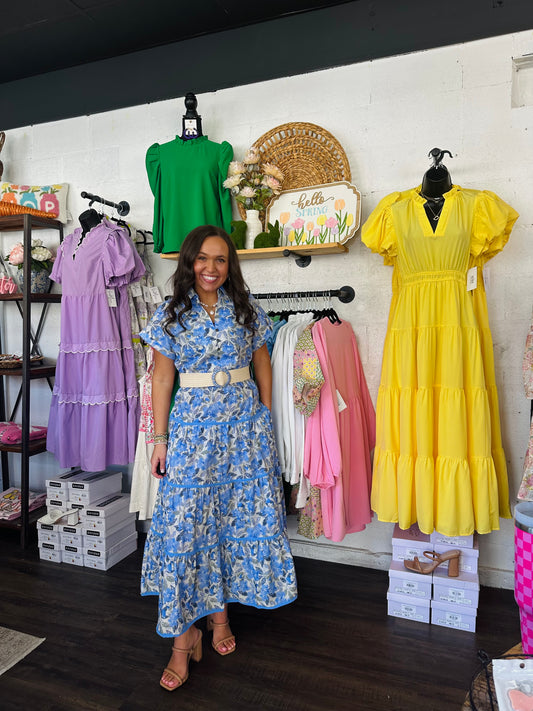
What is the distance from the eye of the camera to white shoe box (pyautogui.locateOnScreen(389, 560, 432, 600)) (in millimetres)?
2207

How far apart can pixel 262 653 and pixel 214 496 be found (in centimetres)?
66

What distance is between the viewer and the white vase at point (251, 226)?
271 cm

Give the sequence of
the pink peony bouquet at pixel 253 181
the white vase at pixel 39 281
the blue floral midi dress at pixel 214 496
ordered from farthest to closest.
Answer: the white vase at pixel 39 281 < the pink peony bouquet at pixel 253 181 < the blue floral midi dress at pixel 214 496

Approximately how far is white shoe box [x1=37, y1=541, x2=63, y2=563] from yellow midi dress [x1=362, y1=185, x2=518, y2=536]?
5.94 feet

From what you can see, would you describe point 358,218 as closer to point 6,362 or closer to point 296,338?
point 296,338

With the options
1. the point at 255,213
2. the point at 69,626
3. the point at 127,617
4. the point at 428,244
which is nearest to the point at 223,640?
the point at 127,617

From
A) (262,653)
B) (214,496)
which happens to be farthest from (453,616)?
(214,496)

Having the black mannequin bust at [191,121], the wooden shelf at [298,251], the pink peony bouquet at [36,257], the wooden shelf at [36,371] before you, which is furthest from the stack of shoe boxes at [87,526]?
the black mannequin bust at [191,121]

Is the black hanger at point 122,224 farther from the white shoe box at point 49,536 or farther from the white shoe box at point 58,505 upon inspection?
the white shoe box at point 49,536

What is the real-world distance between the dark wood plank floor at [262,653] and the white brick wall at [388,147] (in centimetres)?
48

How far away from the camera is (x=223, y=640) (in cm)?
204

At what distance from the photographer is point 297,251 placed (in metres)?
2.61

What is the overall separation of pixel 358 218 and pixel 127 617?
84.9 inches

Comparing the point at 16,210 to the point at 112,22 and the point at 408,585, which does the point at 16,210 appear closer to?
the point at 112,22
